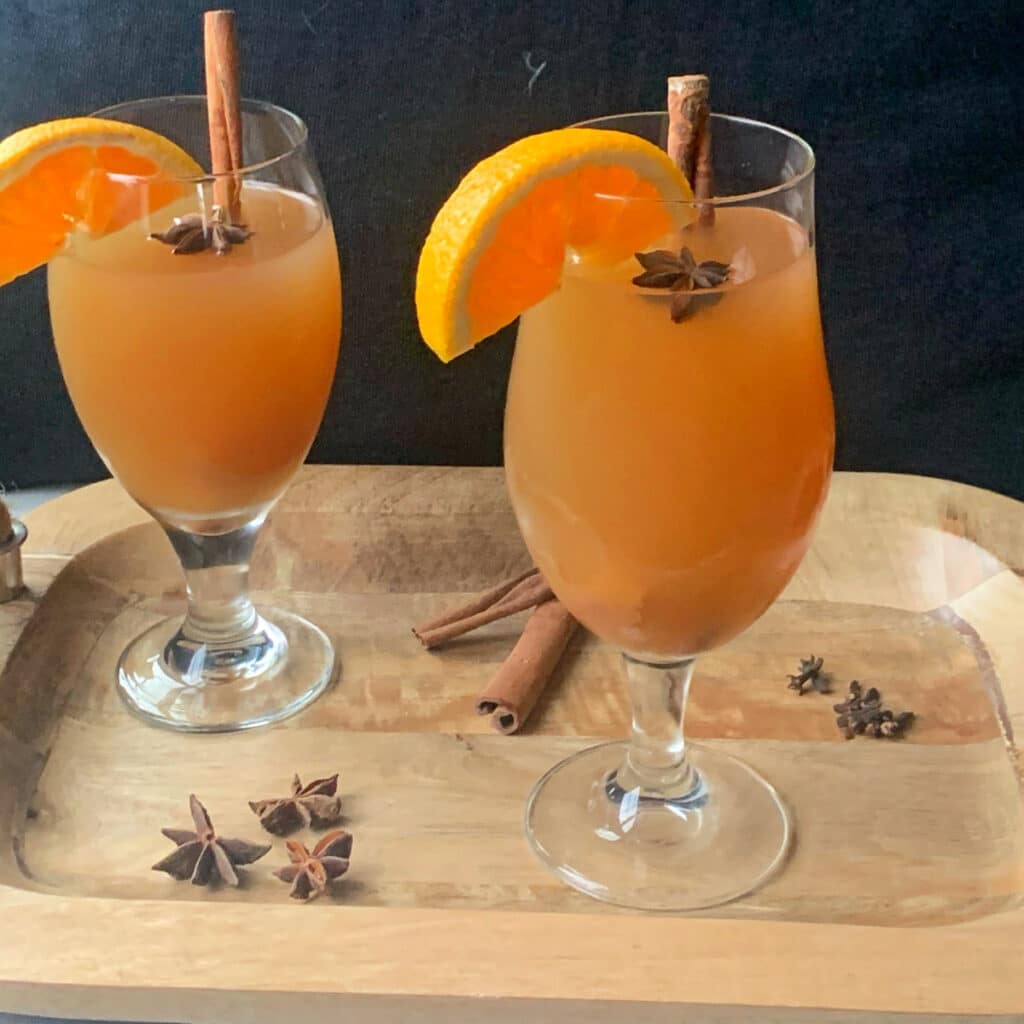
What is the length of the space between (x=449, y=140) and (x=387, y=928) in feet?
2.93

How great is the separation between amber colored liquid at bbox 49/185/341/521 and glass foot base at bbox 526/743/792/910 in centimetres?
31

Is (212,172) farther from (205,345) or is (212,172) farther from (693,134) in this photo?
(693,134)

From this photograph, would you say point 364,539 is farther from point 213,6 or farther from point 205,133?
point 213,6

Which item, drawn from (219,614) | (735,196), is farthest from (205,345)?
(735,196)

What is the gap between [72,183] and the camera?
0.85m

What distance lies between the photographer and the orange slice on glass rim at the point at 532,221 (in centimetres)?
65

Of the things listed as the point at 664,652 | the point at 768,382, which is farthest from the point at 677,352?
the point at 664,652

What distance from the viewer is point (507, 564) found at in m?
1.11

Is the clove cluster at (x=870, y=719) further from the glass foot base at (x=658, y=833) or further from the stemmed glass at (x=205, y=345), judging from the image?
the stemmed glass at (x=205, y=345)

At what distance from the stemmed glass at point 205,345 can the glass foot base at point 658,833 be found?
0.72 ft

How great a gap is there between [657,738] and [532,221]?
→ 1.20 feet

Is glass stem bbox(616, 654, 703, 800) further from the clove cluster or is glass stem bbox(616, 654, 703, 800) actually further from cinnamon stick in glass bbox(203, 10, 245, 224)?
cinnamon stick in glass bbox(203, 10, 245, 224)

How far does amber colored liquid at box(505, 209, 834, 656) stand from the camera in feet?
2.26

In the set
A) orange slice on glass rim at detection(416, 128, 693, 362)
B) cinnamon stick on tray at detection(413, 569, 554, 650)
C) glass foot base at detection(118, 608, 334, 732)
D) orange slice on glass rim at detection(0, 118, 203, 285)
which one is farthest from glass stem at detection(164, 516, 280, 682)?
orange slice on glass rim at detection(416, 128, 693, 362)
